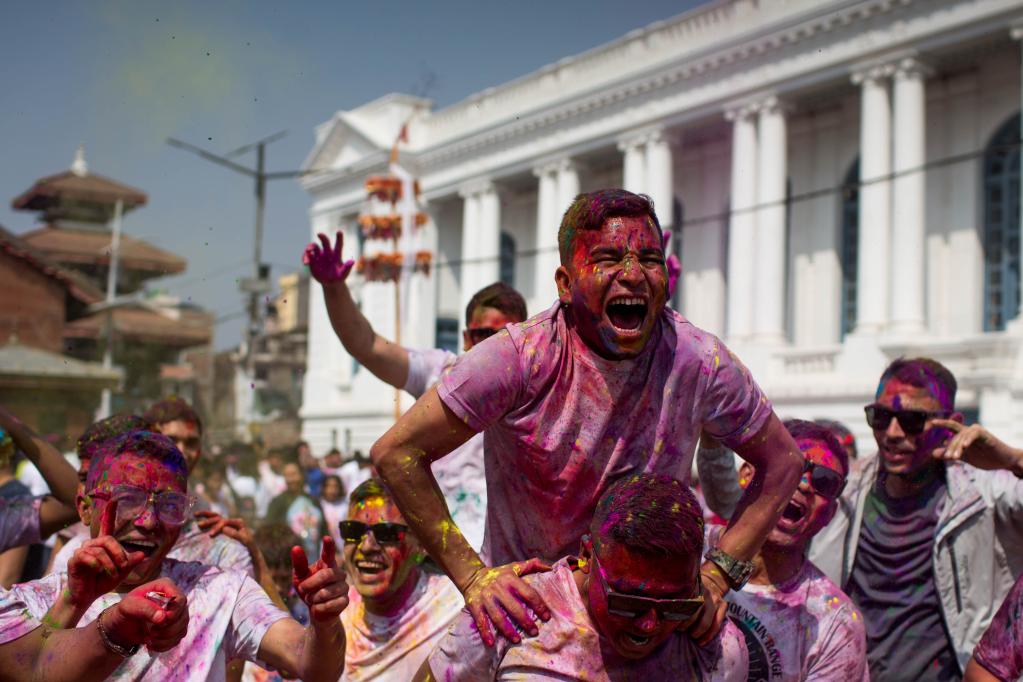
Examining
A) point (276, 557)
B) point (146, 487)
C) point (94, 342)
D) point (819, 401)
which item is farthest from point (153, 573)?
point (94, 342)

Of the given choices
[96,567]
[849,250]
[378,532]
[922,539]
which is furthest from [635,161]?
[96,567]

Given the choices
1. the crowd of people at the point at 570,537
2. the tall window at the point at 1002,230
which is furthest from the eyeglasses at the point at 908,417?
the tall window at the point at 1002,230

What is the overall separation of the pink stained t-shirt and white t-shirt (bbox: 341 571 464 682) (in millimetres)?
1460

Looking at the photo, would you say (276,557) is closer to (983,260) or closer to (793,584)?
(793,584)

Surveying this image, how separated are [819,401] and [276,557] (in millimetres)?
18391

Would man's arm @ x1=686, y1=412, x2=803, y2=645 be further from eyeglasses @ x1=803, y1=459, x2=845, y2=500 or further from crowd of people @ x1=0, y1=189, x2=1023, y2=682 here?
eyeglasses @ x1=803, y1=459, x2=845, y2=500

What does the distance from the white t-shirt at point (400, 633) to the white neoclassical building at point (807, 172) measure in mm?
15995

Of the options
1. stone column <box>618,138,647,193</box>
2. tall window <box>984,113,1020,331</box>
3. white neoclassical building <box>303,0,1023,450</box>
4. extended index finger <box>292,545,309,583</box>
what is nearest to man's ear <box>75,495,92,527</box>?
extended index finger <box>292,545,309,583</box>

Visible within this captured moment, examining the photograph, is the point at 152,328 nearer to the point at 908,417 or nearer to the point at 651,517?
the point at 908,417

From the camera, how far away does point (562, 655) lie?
2852mm

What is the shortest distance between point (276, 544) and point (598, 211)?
13.0ft

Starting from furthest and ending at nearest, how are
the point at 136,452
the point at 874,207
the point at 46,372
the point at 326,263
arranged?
1. the point at 874,207
2. the point at 46,372
3. the point at 326,263
4. the point at 136,452

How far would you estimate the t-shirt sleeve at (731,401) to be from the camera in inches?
123

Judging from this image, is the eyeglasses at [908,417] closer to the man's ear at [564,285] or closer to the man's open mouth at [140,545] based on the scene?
the man's ear at [564,285]
